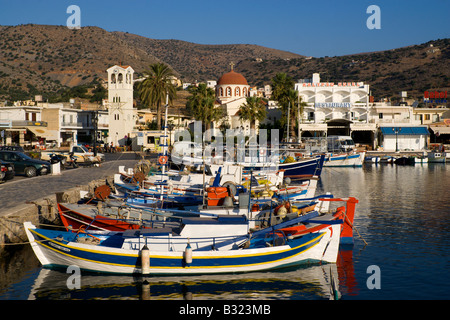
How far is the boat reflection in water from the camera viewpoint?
15906 mm

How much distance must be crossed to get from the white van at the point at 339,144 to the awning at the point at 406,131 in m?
10.2

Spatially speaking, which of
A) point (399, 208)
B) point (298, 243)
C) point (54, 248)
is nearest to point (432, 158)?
point (399, 208)

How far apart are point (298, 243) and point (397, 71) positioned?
542 ft

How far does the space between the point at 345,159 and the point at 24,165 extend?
47.5m

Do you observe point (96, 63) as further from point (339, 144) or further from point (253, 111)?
point (339, 144)

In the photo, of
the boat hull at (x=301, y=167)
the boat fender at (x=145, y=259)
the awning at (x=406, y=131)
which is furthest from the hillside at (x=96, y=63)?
the boat fender at (x=145, y=259)

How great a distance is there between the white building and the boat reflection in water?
6417 centimetres

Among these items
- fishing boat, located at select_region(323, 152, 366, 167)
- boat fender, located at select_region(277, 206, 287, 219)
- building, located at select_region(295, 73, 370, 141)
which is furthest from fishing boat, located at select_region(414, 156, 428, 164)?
boat fender, located at select_region(277, 206, 287, 219)

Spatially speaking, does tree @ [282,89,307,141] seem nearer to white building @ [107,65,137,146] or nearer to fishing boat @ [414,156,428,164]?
fishing boat @ [414,156,428,164]

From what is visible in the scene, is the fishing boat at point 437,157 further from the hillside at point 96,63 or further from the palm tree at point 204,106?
the hillside at point 96,63

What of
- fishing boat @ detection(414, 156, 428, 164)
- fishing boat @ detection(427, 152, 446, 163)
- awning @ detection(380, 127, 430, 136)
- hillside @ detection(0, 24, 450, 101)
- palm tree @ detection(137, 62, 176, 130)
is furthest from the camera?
hillside @ detection(0, 24, 450, 101)

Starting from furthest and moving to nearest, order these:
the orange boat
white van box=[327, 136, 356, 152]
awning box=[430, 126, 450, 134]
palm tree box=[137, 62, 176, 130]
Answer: awning box=[430, 126, 450, 134]
palm tree box=[137, 62, 176, 130]
white van box=[327, 136, 356, 152]
the orange boat

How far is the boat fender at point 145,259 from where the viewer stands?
1708cm

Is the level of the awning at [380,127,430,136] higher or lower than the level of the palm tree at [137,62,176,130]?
lower
